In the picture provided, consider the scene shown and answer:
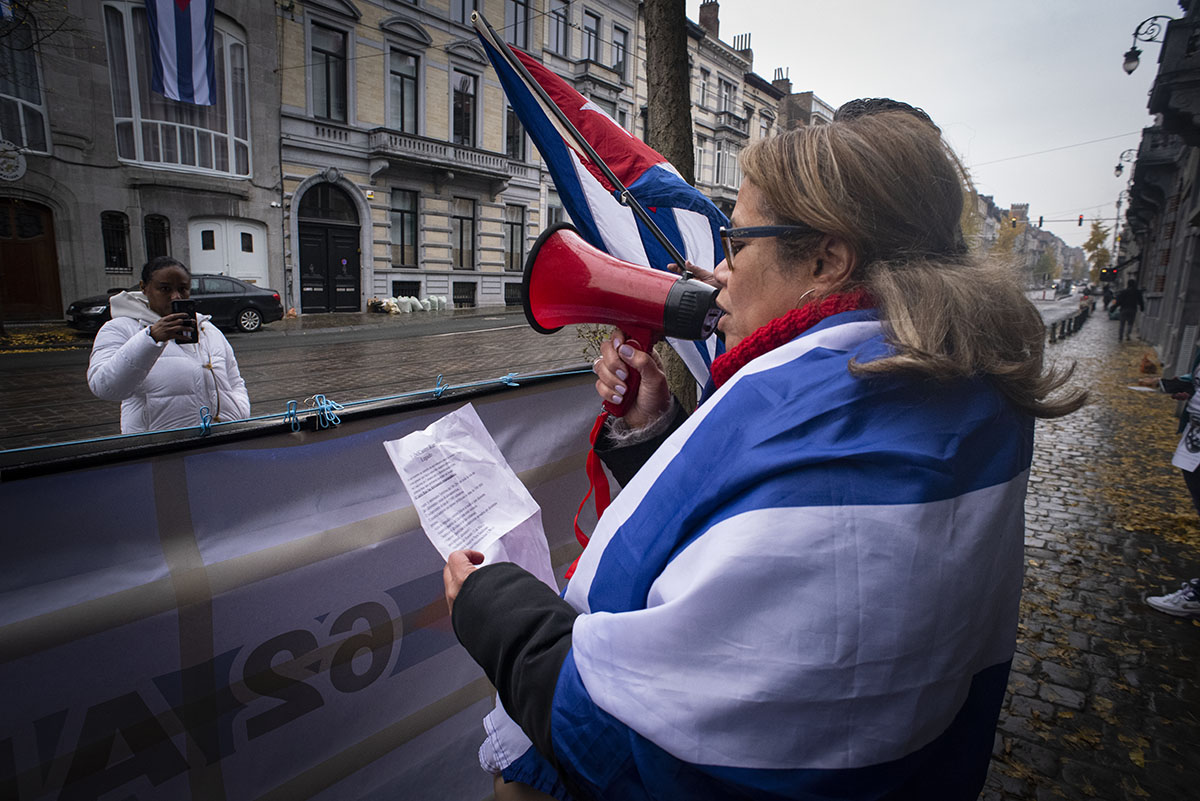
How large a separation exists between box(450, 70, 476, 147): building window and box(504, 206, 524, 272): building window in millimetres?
3572

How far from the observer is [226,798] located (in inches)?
56.4

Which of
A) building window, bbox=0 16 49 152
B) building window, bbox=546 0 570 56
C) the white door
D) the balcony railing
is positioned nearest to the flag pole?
building window, bbox=0 16 49 152

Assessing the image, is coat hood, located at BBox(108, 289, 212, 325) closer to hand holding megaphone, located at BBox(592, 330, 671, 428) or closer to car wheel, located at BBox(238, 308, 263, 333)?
hand holding megaphone, located at BBox(592, 330, 671, 428)

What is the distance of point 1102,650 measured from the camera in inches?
125

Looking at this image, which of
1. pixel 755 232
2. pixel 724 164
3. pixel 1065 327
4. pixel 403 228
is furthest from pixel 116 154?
pixel 724 164

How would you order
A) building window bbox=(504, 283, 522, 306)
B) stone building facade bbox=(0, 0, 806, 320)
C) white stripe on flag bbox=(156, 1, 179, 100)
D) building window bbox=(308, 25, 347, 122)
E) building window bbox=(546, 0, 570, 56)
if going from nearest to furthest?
white stripe on flag bbox=(156, 1, 179, 100) → stone building facade bbox=(0, 0, 806, 320) → building window bbox=(308, 25, 347, 122) → building window bbox=(546, 0, 570, 56) → building window bbox=(504, 283, 522, 306)

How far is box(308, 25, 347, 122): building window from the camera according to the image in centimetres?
1609

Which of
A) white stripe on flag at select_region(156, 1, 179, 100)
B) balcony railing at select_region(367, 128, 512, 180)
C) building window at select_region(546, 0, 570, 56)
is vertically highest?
building window at select_region(546, 0, 570, 56)

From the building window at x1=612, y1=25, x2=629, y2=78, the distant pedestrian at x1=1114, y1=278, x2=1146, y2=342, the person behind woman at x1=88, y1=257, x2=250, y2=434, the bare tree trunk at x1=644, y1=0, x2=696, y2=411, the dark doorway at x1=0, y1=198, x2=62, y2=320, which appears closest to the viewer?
the person behind woman at x1=88, y1=257, x2=250, y2=434

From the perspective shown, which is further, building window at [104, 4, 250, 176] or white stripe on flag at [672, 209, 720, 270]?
building window at [104, 4, 250, 176]

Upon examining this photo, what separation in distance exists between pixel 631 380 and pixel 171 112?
44.1 ft

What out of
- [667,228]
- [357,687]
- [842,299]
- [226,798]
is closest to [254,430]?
[357,687]

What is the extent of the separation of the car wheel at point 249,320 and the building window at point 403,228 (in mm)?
8142

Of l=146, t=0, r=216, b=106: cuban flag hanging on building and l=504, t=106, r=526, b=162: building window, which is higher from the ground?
l=504, t=106, r=526, b=162: building window
